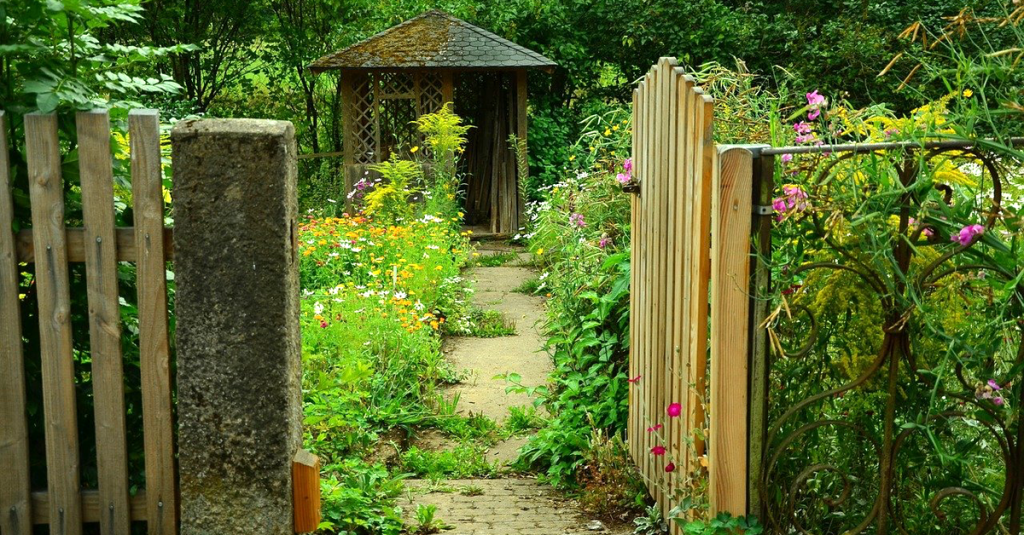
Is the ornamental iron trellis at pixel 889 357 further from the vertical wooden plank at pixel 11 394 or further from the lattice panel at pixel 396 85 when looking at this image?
the lattice panel at pixel 396 85

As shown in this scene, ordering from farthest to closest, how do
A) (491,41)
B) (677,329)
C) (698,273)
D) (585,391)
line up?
(491,41)
(585,391)
(677,329)
(698,273)

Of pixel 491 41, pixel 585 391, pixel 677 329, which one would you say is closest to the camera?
pixel 677 329

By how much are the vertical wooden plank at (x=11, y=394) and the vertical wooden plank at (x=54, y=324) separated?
0.08m

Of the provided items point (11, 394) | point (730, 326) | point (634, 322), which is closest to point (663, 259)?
point (634, 322)

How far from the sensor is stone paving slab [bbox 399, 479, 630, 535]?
4.35 metres

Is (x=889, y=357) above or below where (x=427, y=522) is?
above

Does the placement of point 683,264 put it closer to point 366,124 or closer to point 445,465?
point 445,465

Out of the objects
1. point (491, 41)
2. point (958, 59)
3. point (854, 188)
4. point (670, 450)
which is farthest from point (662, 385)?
point (491, 41)

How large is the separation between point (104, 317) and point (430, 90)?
1102 cm

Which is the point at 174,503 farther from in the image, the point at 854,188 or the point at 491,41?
the point at 491,41

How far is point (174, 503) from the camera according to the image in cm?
333

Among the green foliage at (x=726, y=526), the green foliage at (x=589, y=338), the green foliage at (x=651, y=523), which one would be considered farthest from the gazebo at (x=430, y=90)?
the green foliage at (x=726, y=526)

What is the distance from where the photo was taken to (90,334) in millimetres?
3215

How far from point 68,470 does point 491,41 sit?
1090 centimetres
